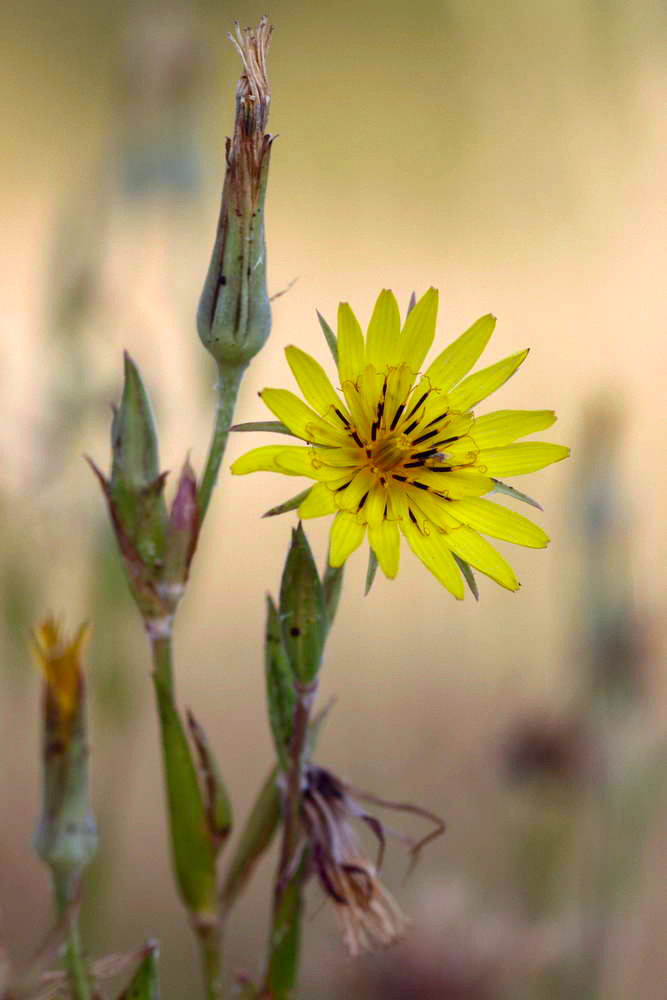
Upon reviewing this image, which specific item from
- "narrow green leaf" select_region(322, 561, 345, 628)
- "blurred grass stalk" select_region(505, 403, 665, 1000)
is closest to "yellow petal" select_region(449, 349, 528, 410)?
"narrow green leaf" select_region(322, 561, 345, 628)

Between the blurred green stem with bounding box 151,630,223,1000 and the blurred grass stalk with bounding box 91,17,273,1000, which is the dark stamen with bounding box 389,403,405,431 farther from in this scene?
the blurred green stem with bounding box 151,630,223,1000

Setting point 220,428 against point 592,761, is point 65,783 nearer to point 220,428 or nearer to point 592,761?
point 220,428

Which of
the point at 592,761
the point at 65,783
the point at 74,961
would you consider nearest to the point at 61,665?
the point at 65,783

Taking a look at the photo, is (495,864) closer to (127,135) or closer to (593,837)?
(593,837)

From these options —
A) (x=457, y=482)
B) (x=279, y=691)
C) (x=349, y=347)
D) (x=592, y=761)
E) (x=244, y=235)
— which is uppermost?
(x=244, y=235)

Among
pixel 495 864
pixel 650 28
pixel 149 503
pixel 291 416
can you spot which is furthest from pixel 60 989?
pixel 650 28

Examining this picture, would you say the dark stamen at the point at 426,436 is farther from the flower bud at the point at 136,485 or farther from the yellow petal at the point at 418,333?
the flower bud at the point at 136,485

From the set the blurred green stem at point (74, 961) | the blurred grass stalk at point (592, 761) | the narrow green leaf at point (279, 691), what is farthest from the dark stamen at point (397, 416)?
the blurred grass stalk at point (592, 761)
